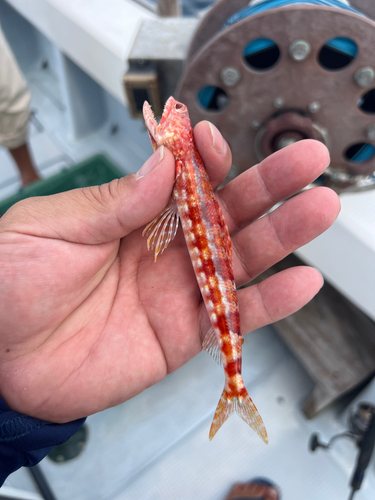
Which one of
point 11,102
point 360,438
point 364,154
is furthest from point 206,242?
point 11,102

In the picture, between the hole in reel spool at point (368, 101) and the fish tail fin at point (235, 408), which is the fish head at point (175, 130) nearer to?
the hole in reel spool at point (368, 101)

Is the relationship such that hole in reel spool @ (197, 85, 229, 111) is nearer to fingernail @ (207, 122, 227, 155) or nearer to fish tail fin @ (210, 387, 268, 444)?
fingernail @ (207, 122, 227, 155)

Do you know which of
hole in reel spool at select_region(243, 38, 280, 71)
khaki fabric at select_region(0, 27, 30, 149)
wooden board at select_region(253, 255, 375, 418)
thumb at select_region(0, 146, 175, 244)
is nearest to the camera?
thumb at select_region(0, 146, 175, 244)

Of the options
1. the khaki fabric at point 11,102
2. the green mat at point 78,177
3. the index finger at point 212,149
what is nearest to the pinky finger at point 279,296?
the index finger at point 212,149

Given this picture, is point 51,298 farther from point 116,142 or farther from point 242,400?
point 116,142

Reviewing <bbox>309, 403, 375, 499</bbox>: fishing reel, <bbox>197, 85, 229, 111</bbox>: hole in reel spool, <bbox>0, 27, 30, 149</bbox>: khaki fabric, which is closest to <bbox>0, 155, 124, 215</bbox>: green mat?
<bbox>0, 27, 30, 149</bbox>: khaki fabric
